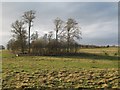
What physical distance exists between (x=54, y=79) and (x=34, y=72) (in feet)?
12.8

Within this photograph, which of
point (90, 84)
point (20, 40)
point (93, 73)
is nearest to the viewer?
point (90, 84)

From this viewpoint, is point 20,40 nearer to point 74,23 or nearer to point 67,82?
point 74,23

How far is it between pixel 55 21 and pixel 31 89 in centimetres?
4935

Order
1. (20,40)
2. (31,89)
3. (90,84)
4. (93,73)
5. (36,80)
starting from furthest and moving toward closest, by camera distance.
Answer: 1. (20,40)
2. (93,73)
3. (36,80)
4. (90,84)
5. (31,89)

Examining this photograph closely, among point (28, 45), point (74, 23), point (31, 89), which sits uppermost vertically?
point (74, 23)

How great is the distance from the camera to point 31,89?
1830 centimetres

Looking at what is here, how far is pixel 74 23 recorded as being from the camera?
65.1m

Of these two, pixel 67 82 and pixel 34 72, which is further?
pixel 34 72

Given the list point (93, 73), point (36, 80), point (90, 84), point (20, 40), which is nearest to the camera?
point (90, 84)

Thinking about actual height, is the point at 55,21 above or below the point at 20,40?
above

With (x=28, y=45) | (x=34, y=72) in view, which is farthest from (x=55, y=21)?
(x=34, y=72)

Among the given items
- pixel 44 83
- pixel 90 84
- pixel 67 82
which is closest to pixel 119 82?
pixel 90 84

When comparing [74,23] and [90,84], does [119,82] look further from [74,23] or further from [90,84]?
[74,23]

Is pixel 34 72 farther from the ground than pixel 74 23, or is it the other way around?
pixel 74 23
